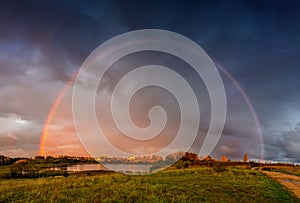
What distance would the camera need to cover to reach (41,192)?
53.7ft

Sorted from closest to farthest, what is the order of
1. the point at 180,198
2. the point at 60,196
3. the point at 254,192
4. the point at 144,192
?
the point at 180,198, the point at 60,196, the point at 144,192, the point at 254,192

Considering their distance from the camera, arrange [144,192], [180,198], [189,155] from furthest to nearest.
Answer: [189,155] < [144,192] < [180,198]

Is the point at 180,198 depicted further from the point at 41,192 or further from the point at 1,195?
the point at 1,195

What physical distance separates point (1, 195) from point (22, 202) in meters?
3.13

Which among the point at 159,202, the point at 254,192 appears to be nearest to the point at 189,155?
the point at 254,192

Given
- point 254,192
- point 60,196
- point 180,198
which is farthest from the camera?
point 254,192

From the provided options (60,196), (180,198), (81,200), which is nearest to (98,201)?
(81,200)

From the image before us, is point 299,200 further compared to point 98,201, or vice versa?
point 299,200

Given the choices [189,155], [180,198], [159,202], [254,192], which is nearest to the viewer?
[159,202]

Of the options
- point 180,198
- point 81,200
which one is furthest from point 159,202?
point 81,200

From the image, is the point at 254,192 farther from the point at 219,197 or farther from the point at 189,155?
the point at 189,155

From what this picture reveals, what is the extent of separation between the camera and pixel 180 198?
13.8 m

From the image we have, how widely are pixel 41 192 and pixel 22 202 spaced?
247 cm

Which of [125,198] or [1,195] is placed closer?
[125,198]
